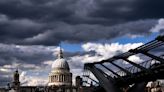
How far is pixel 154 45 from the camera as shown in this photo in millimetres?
73438

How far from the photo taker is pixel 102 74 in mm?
92000

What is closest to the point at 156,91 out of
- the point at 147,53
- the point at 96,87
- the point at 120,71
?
the point at 96,87

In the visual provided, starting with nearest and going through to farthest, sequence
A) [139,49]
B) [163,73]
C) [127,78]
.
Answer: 1. [163,73]
2. [139,49]
3. [127,78]

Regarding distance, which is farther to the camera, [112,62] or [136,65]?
[112,62]

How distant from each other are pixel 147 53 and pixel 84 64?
73.3ft

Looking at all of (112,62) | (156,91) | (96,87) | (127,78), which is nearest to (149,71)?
(127,78)

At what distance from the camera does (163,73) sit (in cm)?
7206

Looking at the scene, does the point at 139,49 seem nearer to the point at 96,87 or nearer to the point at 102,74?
the point at 102,74

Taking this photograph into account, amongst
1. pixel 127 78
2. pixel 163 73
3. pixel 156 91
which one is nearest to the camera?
pixel 163 73

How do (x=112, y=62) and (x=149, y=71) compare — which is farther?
(x=112, y=62)

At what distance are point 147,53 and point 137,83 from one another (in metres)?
10.8

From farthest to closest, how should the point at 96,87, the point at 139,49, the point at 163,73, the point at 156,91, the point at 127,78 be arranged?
the point at 156,91 < the point at 96,87 < the point at 127,78 < the point at 139,49 < the point at 163,73

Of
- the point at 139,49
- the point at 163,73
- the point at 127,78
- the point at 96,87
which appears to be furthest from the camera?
the point at 96,87

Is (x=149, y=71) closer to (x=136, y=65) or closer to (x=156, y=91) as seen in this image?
(x=136, y=65)
